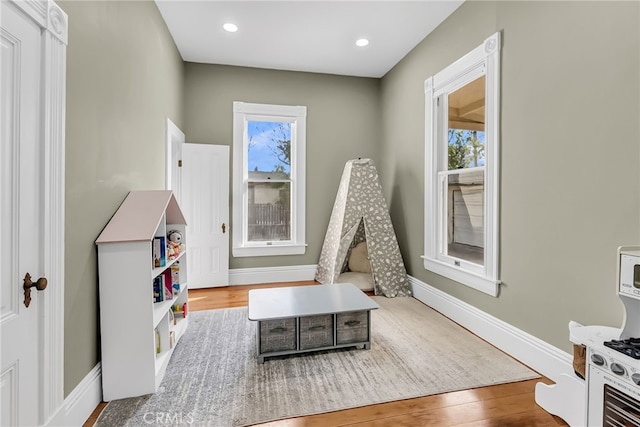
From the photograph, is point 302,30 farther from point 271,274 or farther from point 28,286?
point 28,286

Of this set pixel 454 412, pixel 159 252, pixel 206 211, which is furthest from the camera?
pixel 206 211

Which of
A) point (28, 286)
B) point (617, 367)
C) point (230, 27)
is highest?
point (230, 27)

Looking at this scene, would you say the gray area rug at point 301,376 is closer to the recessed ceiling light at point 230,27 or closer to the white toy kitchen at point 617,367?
the white toy kitchen at point 617,367

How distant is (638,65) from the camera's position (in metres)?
1.61

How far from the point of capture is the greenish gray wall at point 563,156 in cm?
170

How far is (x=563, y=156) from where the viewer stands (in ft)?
6.58

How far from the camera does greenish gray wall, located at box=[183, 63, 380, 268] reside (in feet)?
13.7

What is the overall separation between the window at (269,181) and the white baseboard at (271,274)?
22cm

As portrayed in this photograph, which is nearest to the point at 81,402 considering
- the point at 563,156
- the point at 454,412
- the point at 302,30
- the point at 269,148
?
the point at 454,412

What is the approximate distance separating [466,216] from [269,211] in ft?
8.49

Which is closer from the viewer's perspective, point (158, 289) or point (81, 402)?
point (81, 402)

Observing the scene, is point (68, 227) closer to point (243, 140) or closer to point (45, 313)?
point (45, 313)

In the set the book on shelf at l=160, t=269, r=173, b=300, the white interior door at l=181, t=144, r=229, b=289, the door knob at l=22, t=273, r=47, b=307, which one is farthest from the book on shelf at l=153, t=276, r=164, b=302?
the white interior door at l=181, t=144, r=229, b=289

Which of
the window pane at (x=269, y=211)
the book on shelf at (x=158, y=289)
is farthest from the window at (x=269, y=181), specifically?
the book on shelf at (x=158, y=289)
